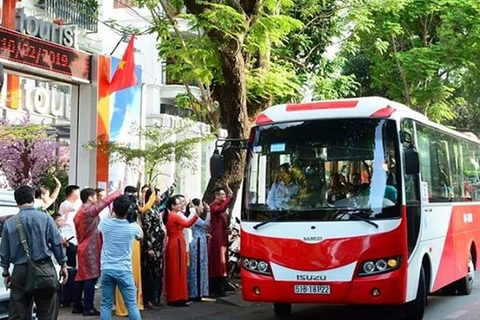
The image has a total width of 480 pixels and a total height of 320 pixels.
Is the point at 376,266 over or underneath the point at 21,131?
underneath

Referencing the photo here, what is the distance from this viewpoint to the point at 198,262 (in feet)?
39.3

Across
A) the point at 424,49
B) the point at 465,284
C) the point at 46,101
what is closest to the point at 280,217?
the point at 465,284

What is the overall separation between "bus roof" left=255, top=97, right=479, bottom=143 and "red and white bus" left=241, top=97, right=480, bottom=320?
15 mm

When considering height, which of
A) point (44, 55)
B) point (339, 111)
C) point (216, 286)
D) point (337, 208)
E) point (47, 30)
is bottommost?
point (216, 286)

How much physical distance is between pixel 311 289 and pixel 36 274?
364cm

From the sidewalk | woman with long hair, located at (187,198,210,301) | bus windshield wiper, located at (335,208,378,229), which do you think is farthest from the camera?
woman with long hair, located at (187,198,210,301)

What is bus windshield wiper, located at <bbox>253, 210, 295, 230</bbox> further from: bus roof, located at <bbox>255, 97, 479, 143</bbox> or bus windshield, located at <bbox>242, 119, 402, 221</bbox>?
bus roof, located at <bbox>255, 97, 479, 143</bbox>

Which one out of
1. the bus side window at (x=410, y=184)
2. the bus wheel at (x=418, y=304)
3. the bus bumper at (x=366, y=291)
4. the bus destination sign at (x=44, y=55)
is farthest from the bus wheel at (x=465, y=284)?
the bus destination sign at (x=44, y=55)

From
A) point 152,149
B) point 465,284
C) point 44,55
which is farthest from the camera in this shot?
point 152,149

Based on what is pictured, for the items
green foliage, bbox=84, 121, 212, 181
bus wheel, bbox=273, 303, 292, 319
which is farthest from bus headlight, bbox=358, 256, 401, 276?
green foliage, bbox=84, 121, 212, 181

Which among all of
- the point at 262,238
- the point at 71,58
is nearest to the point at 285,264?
the point at 262,238

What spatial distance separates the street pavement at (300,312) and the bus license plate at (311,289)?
176 cm

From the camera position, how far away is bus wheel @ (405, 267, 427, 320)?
10.2 m

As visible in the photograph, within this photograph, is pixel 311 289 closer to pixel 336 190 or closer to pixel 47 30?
pixel 336 190
